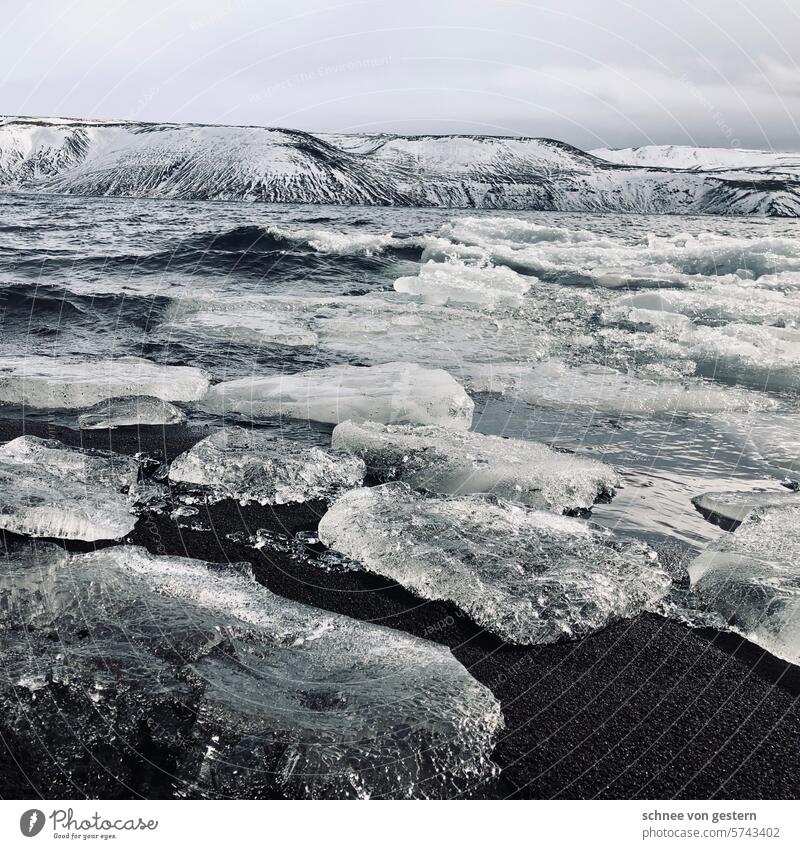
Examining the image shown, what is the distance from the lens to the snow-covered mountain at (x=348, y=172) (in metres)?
25.8

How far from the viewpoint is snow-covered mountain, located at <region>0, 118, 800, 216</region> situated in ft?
84.5

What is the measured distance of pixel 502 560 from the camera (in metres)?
3.03

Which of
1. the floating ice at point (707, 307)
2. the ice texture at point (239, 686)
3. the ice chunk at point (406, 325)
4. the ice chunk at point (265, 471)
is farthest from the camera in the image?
the floating ice at point (707, 307)

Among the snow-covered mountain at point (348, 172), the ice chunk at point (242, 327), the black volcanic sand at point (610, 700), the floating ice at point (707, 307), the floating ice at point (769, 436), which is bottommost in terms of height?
the black volcanic sand at point (610, 700)

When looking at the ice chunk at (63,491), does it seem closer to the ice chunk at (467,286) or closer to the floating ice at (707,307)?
the ice chunk at (467,286)

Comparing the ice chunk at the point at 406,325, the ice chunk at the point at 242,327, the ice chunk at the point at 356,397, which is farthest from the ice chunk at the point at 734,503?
the ice chunk at the point at 242,327

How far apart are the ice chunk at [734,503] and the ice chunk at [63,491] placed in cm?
323

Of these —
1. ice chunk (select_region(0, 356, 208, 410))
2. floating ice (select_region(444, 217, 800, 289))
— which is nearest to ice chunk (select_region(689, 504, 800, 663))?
ice chunk (select_region(0, 356, 208, 410))

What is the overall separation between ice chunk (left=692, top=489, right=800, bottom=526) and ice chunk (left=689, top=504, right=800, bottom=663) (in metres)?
0.24

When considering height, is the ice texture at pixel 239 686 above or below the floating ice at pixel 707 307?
below

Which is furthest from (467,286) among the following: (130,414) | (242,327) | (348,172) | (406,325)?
(348,172)

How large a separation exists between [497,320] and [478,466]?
20.2 ft

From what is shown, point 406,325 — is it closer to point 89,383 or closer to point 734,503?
point 89,383

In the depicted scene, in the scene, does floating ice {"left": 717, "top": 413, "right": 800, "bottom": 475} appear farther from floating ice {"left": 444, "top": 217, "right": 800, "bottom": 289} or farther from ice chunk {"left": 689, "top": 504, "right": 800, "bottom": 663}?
floating ice {"left": 444, "top": 217, "right": 800, "bottom": 289}
